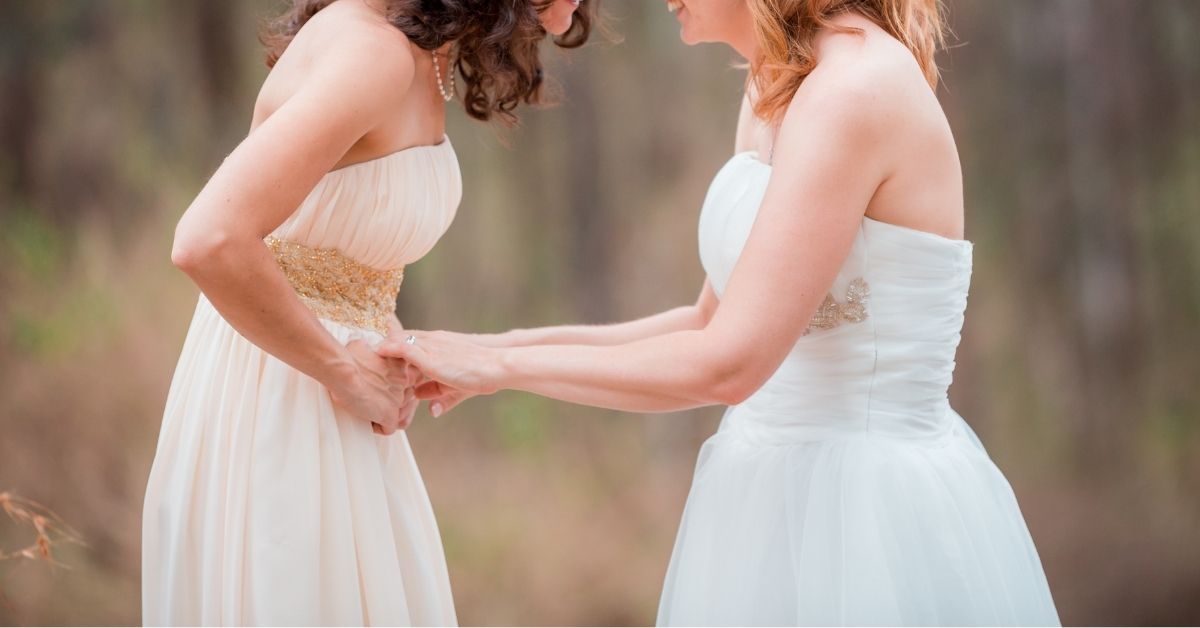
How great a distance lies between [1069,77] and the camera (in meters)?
3.94

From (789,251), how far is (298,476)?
0.74m

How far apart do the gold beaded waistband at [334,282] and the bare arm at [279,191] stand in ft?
0.35

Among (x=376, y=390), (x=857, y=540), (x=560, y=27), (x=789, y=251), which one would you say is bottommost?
(x=857, y=540)

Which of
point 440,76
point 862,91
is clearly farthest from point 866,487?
point 440,76

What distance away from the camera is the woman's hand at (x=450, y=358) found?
1.56 meters

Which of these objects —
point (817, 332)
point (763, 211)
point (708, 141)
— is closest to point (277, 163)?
point (763, 211)

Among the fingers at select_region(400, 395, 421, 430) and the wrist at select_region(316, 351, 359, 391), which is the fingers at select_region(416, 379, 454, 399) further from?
the wrist at select_region(316, 351, 359, 391)

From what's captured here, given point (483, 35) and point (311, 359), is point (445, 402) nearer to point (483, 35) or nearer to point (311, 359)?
point (311, 359)

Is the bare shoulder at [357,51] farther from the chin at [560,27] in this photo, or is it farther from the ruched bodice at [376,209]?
the chin at [560,27]

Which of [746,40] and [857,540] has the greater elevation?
[746,40]

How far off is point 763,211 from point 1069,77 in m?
3.06

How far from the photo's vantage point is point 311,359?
4.94ft

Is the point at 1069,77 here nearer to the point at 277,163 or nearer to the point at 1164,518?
the point at 1164,518

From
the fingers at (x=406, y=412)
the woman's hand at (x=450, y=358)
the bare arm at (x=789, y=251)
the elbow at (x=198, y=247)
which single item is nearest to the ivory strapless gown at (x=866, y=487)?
the bare arm at (x=789, y=251)
